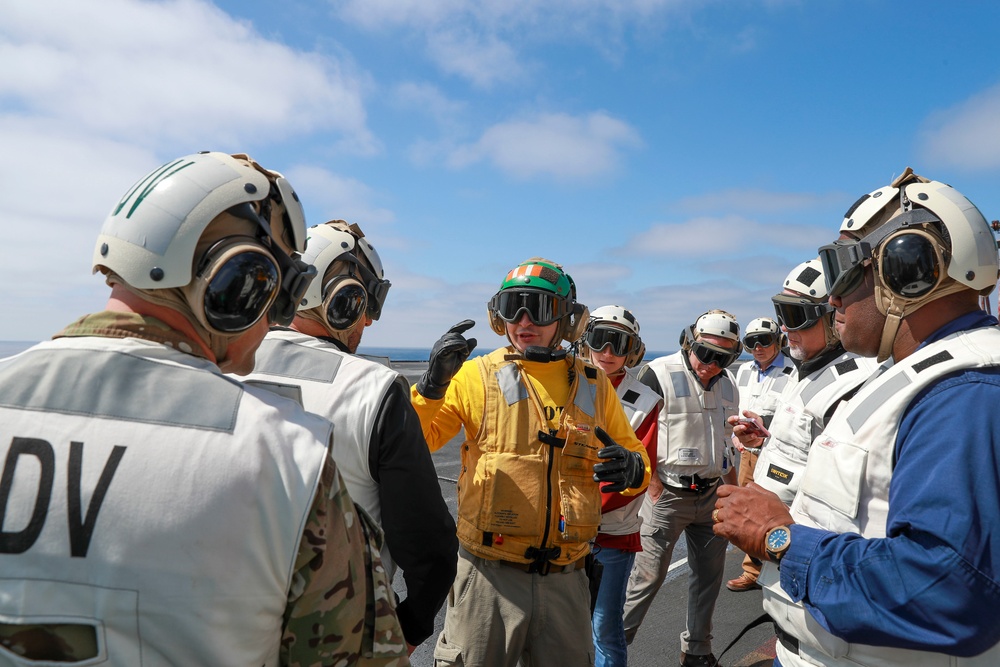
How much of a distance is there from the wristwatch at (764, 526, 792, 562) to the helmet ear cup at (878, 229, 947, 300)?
88 cm

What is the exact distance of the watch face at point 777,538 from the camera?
1906mm

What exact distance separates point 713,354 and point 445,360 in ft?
11.8

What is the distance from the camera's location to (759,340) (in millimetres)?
7695

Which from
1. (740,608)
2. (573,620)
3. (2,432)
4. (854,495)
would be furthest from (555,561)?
(740,608)

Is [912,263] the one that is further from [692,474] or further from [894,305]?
[692,474]

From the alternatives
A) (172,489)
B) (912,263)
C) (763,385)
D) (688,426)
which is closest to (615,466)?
(912,263)

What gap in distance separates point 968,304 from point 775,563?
1082 millimetres

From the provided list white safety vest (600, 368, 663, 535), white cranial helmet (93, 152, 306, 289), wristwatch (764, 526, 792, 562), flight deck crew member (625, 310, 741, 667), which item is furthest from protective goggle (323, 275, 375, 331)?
flight deck crew member (625, 310, 741, 667)

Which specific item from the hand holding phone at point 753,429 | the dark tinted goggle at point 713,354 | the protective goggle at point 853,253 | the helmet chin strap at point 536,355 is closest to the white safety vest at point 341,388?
the helmet chin strap at point 536,355

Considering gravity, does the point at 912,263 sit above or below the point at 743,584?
above

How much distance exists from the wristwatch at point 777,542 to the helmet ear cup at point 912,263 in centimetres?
88

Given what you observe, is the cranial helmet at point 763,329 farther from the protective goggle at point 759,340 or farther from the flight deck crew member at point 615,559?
the flight deck crew member at point 615,559

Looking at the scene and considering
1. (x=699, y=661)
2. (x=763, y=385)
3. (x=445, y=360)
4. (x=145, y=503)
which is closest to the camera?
(x=145, y=503)

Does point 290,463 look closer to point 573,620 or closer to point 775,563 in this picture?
point 775,563
